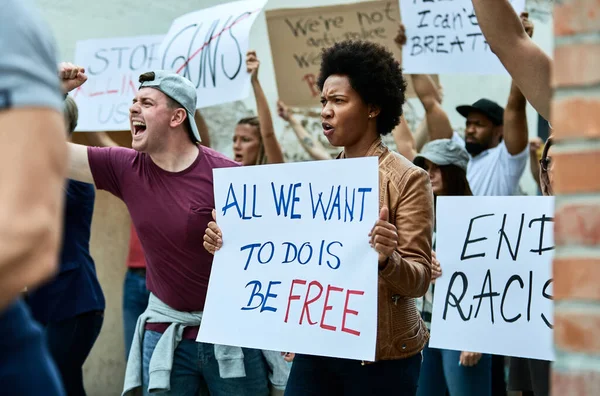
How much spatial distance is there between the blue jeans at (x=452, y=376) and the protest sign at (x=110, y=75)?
2.86 meters

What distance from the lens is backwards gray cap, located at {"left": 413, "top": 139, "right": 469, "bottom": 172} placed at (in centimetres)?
507

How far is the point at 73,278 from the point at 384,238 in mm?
2133

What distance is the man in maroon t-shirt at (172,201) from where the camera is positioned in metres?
4.09

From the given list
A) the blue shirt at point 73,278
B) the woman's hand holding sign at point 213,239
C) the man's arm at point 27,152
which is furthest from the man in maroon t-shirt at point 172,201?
the man's arm at point 27,152

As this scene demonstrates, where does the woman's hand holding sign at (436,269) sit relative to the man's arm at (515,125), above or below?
below

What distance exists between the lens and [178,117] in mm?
4367

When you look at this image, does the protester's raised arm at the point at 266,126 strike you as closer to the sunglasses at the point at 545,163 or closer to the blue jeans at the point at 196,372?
the blue jeans at the point at 196,372

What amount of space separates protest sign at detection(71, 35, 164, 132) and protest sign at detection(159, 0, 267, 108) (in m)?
0.45

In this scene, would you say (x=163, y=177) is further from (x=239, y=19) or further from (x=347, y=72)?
(x=239, y=19)

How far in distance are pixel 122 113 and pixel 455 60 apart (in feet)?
7.59

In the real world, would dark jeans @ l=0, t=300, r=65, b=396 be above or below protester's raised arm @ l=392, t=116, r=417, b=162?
below

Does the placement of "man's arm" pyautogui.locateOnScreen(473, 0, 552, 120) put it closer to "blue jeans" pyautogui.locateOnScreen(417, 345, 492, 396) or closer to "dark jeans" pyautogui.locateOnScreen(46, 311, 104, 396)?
"blue jeans" pyautogui.locateOnScreen(417, 345, 492, 396)

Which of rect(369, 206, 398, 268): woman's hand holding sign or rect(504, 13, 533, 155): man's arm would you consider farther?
rect(504, 13, 533, 155): man's arm

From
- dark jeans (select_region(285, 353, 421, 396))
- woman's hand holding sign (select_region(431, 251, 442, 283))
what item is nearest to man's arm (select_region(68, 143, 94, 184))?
dark jeans (select_region(285, 353, 421, 396))
